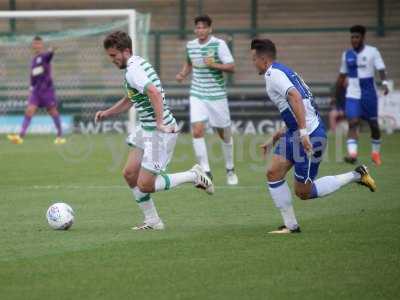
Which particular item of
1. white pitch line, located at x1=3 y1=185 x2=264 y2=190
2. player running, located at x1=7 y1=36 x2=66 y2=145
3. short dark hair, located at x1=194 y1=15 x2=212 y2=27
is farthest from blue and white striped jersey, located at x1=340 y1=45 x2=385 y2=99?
player running, located at x1=7 y1=36 x2=66 y2=145

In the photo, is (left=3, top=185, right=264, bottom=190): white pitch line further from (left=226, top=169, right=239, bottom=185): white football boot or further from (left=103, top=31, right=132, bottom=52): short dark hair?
(left=103, top=31, right=132, bottom=52): short dark hair

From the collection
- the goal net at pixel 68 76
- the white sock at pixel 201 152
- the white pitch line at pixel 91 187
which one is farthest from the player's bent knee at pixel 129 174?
the goal net at pixel 68 76

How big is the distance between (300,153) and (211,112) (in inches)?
230

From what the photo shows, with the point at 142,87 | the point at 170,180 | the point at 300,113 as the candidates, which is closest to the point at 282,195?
the point at 300,113

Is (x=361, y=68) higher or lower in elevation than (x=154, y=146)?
lower

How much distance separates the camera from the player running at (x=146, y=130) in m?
9.95

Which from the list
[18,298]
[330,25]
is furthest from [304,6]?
[18,298]

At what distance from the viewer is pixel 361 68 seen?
18094 mm

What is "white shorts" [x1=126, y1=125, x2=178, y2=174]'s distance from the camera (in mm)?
10141

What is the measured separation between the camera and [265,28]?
2962cm

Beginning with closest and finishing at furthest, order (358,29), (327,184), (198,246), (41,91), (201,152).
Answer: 1. (198,246)
2. (327,184)
3. (201,152)
4. (358,29)
5. (41,91)

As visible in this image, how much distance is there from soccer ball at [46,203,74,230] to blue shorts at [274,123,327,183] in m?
2.24

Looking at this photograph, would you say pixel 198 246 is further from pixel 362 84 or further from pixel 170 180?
pixel 362 84

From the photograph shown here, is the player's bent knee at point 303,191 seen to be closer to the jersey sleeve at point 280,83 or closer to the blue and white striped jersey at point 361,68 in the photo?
the jersey sleeve at point 280,83
